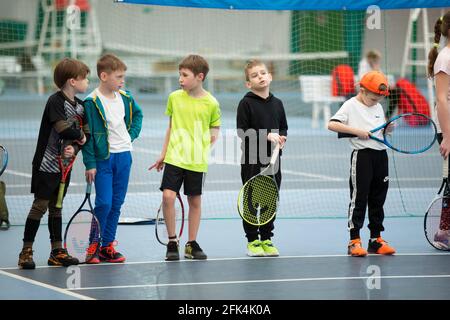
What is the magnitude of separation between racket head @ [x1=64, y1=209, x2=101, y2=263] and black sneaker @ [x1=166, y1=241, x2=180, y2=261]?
51 centimetres

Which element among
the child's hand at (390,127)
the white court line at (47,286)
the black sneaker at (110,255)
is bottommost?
the white court line at (47,286)

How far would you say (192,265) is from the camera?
6680mm

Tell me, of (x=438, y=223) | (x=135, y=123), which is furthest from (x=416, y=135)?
(x=135, y=123)

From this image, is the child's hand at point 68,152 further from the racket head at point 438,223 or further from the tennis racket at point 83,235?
the racket head at point 438,223

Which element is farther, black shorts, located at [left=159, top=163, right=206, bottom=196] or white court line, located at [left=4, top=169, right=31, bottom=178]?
white court line, located at [left=4, top=169, right=31, bottom=178]

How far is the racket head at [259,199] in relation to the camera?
672cm

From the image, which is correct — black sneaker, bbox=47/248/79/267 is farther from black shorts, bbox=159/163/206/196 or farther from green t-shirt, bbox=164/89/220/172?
green t-shirt, bbox=164/89/220/172

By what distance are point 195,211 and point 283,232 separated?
1.38 m

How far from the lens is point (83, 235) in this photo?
6.71 m

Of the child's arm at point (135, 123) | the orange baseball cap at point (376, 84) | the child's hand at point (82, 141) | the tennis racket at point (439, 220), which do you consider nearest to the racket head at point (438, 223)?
the tennis racket at point (439, 220)

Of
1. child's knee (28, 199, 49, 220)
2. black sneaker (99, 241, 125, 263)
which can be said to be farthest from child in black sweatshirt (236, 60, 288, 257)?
child's knee (28, 199, 49, 220)

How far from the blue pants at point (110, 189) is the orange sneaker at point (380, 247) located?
74.0 inches

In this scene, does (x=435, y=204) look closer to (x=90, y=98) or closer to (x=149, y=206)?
(x=90, y=98)

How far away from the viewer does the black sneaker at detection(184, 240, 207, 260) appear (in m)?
6.90
